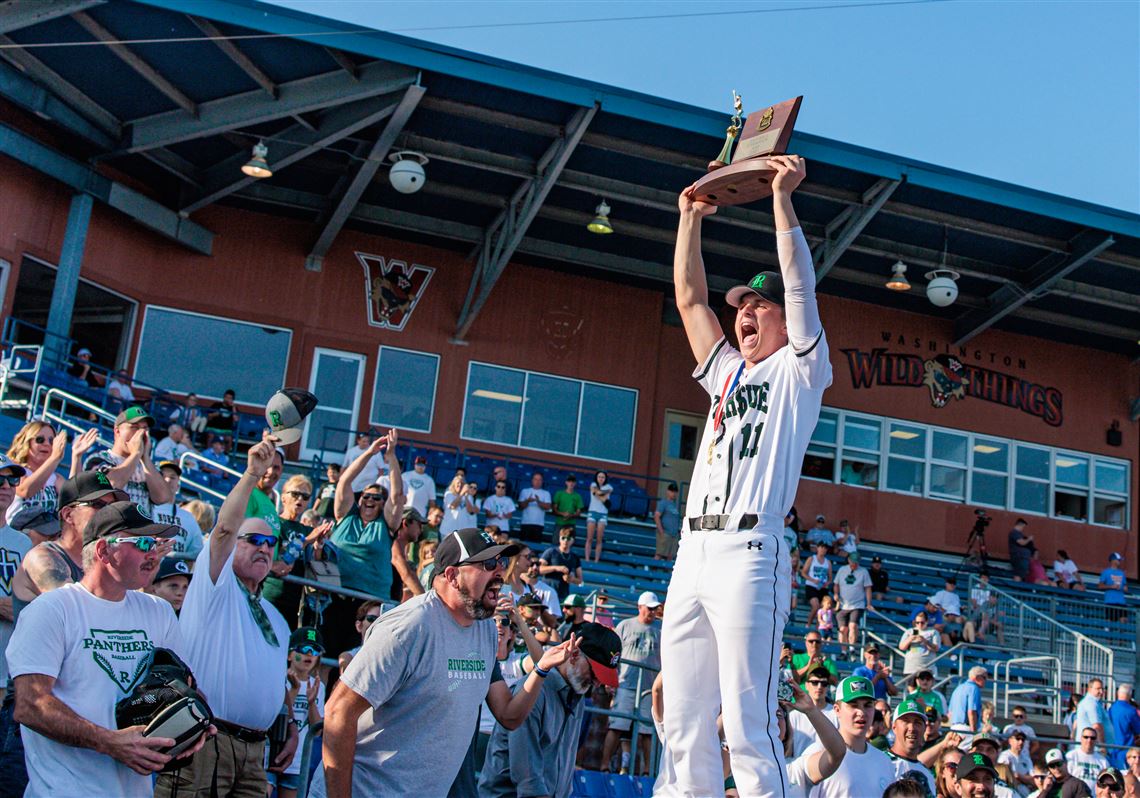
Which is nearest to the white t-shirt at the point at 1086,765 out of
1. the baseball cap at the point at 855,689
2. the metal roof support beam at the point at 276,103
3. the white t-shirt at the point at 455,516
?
the baseball cap at the point at 855,689

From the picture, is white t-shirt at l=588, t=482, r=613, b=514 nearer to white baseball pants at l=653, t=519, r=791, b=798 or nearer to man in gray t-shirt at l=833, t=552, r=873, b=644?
man in gray t-shirt at l=833, t=552, r=873, b=644

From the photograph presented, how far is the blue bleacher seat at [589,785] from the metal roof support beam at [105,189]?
1506 centimetres

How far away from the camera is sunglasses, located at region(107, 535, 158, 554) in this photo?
4.67 meters

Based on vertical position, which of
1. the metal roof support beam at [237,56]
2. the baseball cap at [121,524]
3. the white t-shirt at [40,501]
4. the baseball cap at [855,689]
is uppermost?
the metal roof support beam at [237,56]

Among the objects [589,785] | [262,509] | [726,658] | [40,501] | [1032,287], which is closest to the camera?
[726,658]

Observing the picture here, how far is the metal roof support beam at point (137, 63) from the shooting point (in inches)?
675

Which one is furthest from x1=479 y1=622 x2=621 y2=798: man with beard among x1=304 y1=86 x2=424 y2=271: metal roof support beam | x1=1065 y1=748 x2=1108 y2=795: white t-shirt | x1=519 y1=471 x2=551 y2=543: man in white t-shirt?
x1=304 y1=86 x2=424 y2=271: metal roof support beam

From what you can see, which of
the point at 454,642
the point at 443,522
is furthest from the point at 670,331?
the point at 454,642

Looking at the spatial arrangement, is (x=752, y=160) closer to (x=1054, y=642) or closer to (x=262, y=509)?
(x=262, y=509)

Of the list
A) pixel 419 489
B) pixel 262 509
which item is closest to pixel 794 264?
pixel 262 509

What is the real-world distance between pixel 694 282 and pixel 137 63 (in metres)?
15.3

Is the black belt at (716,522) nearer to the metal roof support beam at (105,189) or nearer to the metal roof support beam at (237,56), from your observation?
the metal roof support beam at (237,56)

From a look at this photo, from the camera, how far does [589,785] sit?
326 inches

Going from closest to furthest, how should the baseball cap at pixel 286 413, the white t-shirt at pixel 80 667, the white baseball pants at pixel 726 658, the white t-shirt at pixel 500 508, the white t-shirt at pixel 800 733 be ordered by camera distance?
1. the white baseball pants at pixel 726 658
2. the white t-shirt at pixel 80 667
3. the baseball cap at pixel 286 413
4. the white t-shirt at pixel 800 733
5. the white t-shirt at pixel 500 508
